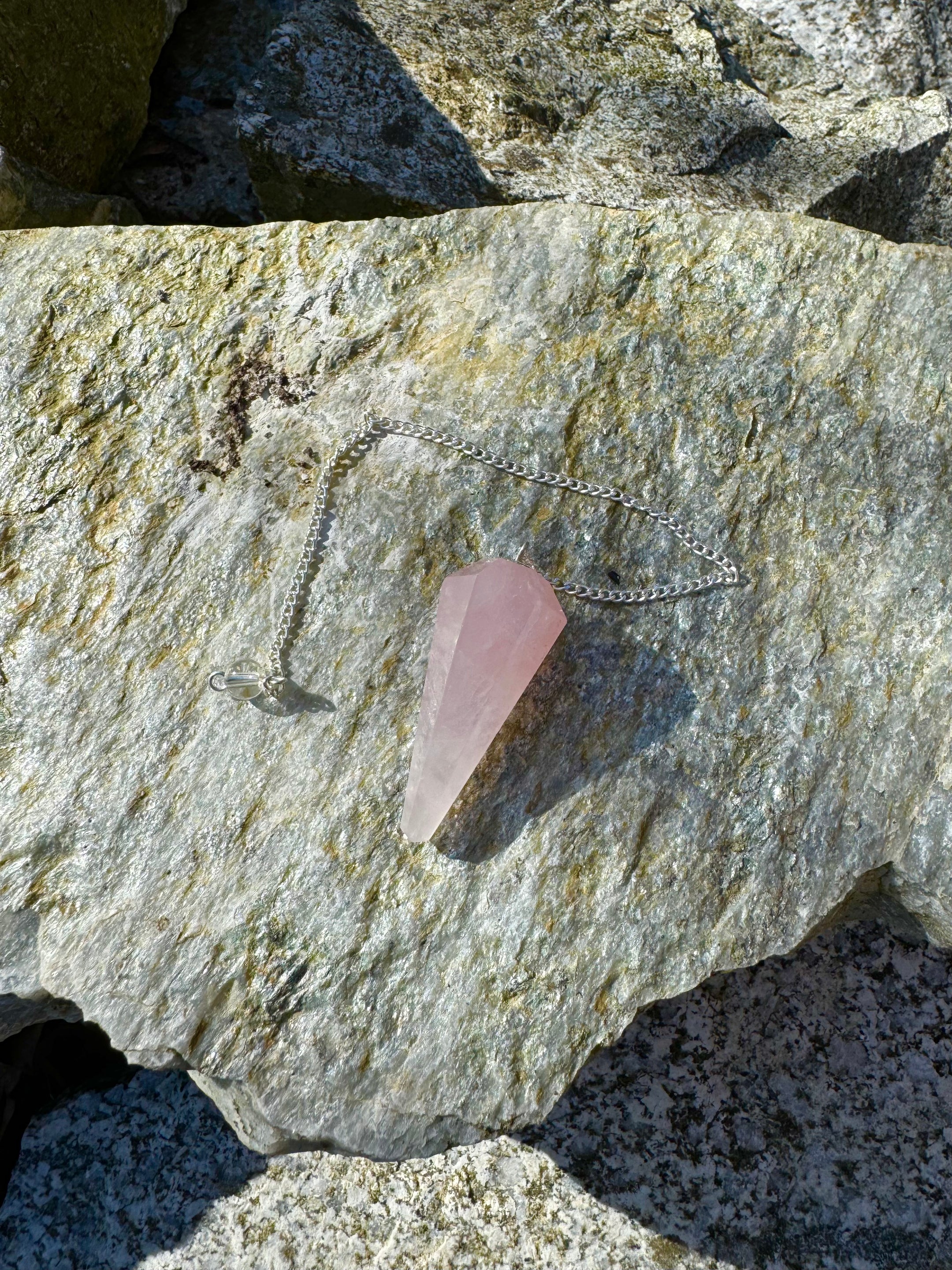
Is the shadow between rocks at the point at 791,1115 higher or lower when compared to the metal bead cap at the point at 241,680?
lower

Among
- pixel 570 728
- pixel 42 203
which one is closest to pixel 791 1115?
pixel 570 728

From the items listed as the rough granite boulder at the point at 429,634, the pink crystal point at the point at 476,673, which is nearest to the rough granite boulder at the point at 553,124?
the rough granite boulder at the point at 429,634

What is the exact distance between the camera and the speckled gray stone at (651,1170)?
1988 millimetres

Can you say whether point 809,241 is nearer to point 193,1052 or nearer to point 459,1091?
point 459,1091

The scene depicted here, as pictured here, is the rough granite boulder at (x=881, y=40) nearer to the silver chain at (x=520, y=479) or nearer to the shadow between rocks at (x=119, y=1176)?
the silver chain at (x=520, y=479)

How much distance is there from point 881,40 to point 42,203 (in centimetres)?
221

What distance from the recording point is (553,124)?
269cm

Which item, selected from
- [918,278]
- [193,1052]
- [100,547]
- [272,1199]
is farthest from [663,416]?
[272,1199]

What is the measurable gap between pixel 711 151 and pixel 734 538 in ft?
4.21

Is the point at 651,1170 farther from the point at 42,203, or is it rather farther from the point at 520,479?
the point at 42,203

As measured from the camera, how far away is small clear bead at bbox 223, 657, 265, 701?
5.93ft

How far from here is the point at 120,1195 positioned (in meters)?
2.15

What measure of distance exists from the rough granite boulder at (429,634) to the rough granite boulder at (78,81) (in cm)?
46

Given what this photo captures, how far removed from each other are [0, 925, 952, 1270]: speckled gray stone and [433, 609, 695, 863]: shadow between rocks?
66 cm
